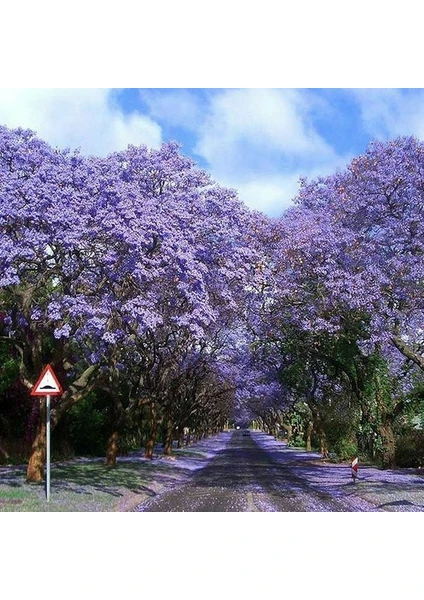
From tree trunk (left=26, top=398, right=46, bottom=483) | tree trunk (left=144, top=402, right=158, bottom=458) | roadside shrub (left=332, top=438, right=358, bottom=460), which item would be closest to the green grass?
tree trunk (left=26, top=398, right=46, bottom=483)

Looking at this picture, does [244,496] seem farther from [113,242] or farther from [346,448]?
[346,448]

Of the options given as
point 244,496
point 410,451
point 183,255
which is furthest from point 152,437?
point 183,255

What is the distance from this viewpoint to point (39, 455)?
2067 centimetres

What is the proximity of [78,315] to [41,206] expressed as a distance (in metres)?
2.65

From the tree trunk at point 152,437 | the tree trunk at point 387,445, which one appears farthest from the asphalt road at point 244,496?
the tree trunk at point 152,437

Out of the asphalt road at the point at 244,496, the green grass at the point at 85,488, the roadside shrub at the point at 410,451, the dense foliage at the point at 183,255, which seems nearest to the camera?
the green grass at the point at 85,488

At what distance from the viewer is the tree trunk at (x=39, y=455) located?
2033 cm

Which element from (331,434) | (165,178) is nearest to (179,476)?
(165,178)

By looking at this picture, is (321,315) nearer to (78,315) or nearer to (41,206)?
(78,315)

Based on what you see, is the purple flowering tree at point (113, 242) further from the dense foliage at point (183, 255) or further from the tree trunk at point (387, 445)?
the tree trunk at point (387, 445)

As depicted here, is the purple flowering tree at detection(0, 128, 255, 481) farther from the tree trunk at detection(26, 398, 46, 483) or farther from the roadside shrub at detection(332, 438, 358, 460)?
the roadside shrub at detection(332, 438, 358, 460)

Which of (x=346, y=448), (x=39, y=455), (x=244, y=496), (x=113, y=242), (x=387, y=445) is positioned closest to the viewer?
(x=113, y=242)

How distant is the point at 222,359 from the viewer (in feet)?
130

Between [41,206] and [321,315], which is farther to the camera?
[321,315]
